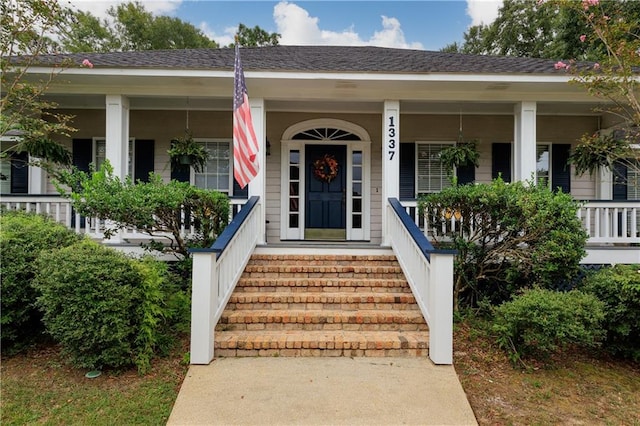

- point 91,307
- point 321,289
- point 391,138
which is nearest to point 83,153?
point 91,307

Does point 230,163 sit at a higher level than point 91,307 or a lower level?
higher

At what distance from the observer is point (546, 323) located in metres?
3.24

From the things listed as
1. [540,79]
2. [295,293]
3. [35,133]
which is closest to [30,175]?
[35,133]

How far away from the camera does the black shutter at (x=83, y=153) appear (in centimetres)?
688

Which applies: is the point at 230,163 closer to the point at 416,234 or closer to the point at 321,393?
the point at 416,234

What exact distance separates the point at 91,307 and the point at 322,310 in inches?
88.4

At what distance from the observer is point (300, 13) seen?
15.4 metres

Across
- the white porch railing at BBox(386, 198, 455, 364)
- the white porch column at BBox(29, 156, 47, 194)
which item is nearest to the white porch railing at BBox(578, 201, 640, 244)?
the white porch railing at BBox(386, 198, 455, 364)

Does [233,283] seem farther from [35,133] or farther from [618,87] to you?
[618,87]

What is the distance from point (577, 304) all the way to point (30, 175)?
865 centimetres

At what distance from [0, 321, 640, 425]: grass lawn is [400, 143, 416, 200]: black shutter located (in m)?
3.86

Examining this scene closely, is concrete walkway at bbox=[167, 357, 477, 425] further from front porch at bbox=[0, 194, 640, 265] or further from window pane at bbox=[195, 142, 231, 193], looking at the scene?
window pane at bbox=[195, 142, 231, 193]

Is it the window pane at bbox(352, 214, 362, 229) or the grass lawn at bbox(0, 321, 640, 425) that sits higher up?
the window pane at bbox(352, 214, 362, 229)

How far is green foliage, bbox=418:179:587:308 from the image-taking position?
4102 mm
